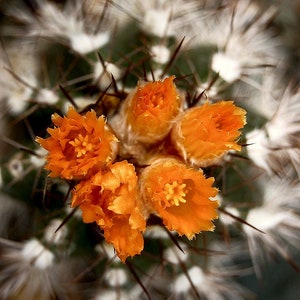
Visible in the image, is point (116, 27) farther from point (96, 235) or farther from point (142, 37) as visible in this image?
point (96, 235)

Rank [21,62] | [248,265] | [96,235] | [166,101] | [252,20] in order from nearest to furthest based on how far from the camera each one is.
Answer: [166,101], [96,235], [21,62], [252,20], [248,265]

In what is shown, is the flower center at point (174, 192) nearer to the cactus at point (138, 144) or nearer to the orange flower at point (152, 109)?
the cactus at point (138, 144)

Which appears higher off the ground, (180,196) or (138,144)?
(138,144)

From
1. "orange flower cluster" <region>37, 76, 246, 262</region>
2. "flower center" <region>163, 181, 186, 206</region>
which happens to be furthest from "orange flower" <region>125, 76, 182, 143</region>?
"flower center" <region>163, 181, 186, 206</region>

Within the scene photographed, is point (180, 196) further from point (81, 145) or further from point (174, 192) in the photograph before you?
point (81, 145)

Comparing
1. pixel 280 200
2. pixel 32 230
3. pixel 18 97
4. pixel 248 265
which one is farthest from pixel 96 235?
pixel 248 265

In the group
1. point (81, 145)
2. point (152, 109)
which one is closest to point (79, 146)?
point (81, 145)

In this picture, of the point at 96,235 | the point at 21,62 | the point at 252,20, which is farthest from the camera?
the point at 252,20
